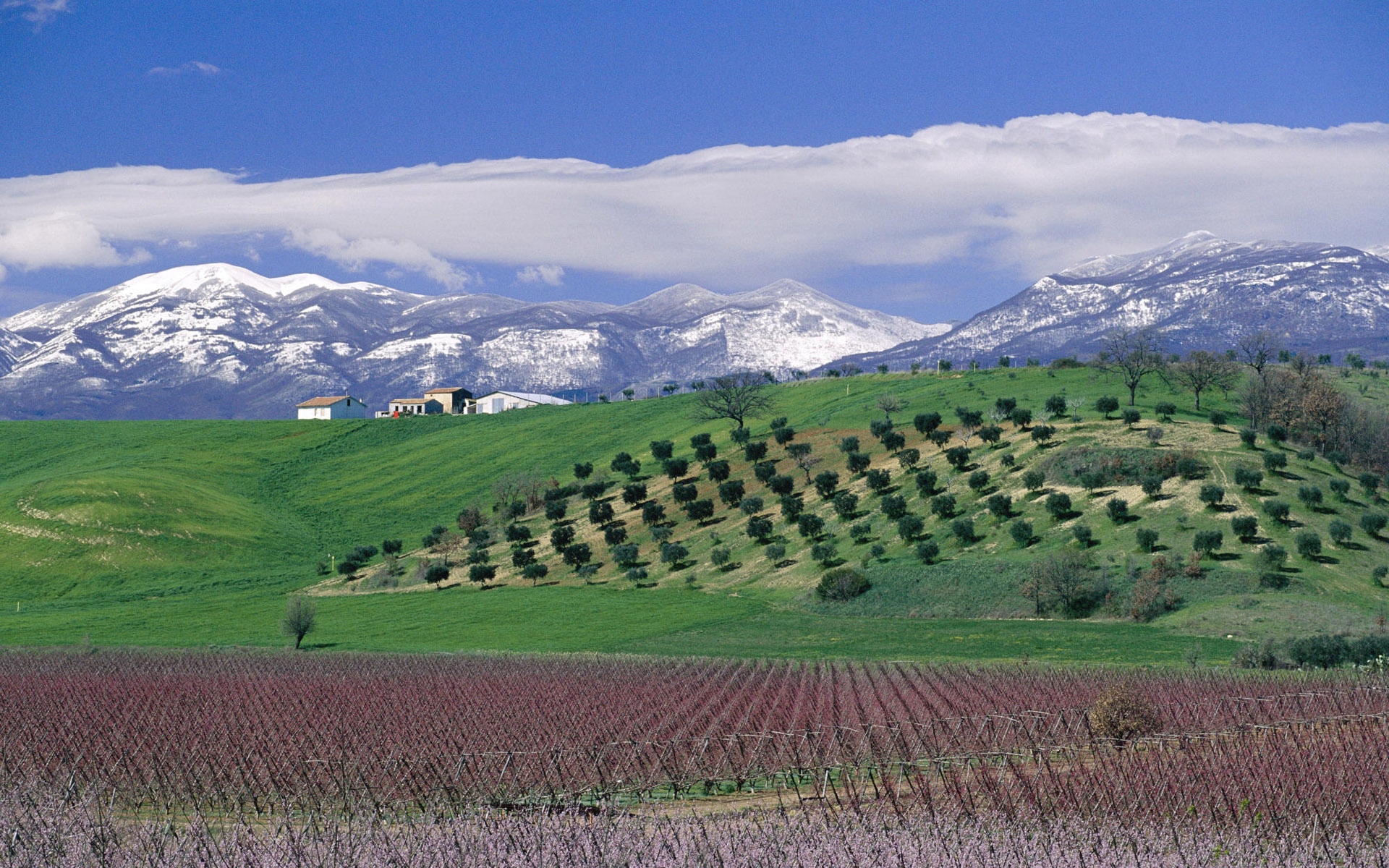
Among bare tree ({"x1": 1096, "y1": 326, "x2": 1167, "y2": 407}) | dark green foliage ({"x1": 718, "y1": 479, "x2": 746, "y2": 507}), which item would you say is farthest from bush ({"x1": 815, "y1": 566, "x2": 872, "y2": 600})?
bare tree ({"x1": 1096, "y1": 326, "x2": 1167, "y2": 407})

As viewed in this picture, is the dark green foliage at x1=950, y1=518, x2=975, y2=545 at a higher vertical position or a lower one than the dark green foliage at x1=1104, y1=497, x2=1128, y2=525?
lower

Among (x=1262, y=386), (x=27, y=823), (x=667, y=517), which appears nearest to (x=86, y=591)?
(x=667, y=517)

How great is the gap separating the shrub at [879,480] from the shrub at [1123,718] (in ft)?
282

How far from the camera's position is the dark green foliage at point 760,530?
11481 centimetres

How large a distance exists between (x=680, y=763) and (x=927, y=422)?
355ft

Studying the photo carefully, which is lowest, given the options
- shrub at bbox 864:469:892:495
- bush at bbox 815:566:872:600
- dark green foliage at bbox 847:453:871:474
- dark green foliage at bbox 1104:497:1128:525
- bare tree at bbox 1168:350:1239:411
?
bush at bbox 815:566:872:600

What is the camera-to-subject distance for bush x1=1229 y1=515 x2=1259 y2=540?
86250 mm

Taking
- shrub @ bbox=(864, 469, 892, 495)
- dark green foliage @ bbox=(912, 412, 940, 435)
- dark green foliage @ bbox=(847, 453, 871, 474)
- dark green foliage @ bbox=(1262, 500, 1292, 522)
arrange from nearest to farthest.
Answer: dark green foliage @ bbox=(1262, 500, 1292, 522) → shrub @ bbox=(864, 469, 892, 495) → dark green foliage @ bbox=(847, 453, 871, 474) → dark green foliage @ bbox=(912, 412, 940, 435)

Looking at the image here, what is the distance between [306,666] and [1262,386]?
12541cm

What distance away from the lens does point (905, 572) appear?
94625 mm

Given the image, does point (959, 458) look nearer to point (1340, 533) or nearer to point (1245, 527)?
point (1245, 527)

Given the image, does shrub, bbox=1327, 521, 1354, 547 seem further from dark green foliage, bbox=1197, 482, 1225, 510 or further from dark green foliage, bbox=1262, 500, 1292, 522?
dark green foliage, bbox=1197, 482, 1225, 510

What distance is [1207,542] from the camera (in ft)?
278

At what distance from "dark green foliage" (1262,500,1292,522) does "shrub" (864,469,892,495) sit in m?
40.2
